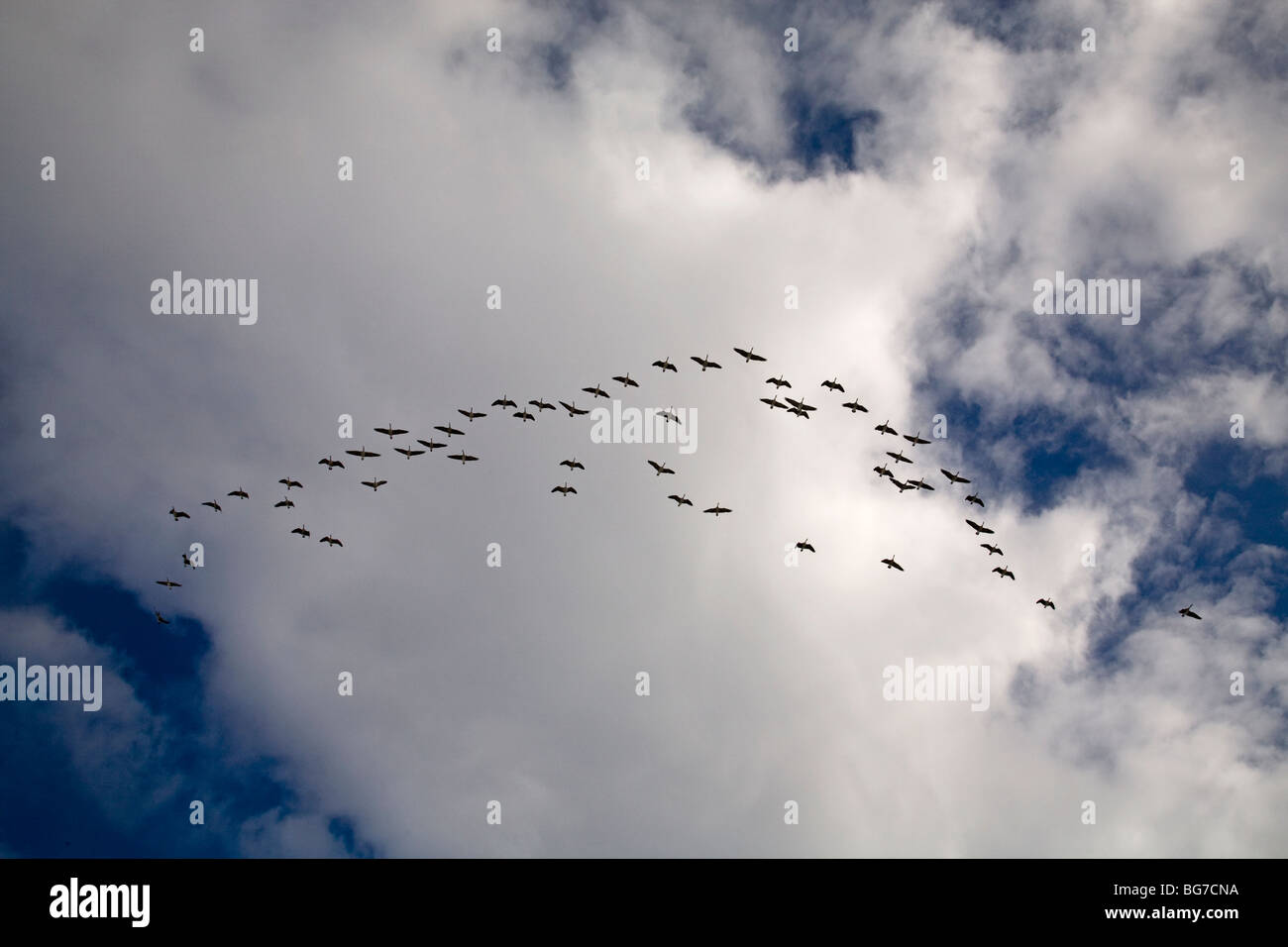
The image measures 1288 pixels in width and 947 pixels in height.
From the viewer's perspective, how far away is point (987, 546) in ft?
446
